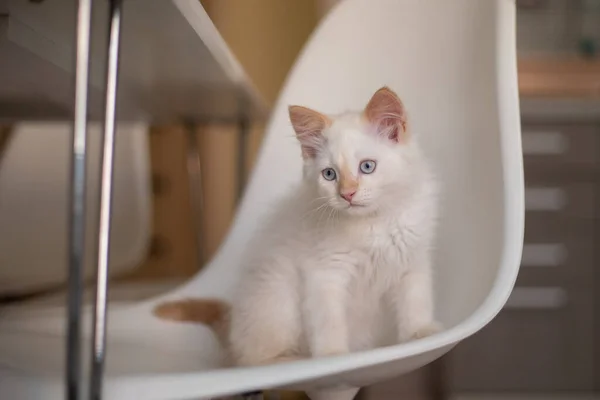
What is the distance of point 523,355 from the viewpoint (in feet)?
5.31

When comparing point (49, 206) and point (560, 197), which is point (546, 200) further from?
point (49, 206)

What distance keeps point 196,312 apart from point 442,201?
347 mm

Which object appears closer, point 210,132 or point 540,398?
point 540,398

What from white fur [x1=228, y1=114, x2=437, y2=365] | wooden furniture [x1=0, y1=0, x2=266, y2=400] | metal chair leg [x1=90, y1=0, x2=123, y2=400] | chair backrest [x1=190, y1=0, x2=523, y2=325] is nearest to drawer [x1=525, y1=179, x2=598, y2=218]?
wooden furniture [x1=0, y1=0, x2=266, y2=400]

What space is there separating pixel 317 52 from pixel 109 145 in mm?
499

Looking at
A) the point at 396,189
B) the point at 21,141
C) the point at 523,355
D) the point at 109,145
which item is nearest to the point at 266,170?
the point at 396,189

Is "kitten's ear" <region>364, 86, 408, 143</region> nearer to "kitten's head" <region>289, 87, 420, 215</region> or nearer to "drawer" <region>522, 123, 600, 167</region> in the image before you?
"kitten's head" <region>289, 87, 420, 215</region>

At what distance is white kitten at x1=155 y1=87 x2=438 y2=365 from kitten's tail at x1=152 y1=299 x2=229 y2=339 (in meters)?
0.08

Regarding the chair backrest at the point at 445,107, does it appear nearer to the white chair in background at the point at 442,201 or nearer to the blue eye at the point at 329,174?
the white chair in background at the point at 442,201

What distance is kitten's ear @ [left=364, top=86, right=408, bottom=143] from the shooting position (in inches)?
24.7

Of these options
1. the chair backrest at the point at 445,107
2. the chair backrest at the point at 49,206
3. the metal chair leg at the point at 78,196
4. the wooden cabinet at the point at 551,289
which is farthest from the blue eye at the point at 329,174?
the wooden cabinet at the point at 551,289

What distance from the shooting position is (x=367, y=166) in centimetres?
65

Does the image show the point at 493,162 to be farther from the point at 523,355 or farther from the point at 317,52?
the point at 523,355

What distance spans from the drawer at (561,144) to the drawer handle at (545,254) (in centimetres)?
21
